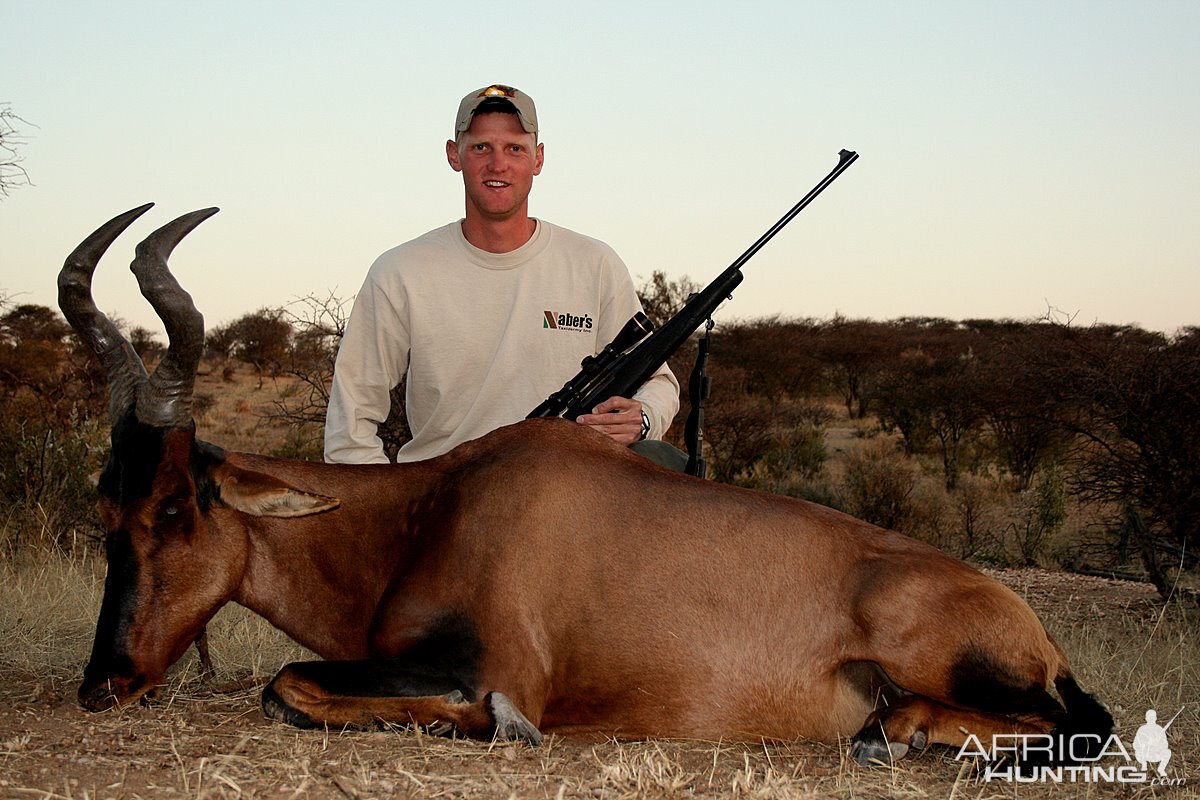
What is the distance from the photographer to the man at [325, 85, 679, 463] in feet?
19.5

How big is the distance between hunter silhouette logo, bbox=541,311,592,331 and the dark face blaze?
233 cm

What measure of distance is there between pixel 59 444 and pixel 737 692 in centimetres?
811

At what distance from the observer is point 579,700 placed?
4117 millimetres

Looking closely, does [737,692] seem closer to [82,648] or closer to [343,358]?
[343,358]

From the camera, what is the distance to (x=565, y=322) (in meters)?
6.13

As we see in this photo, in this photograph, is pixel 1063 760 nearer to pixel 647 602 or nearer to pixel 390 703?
pixel 647 602

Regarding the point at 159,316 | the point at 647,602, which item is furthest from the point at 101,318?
the point at 647,602

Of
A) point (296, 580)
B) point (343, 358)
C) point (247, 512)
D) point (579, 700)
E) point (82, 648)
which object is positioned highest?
point (343, 358)

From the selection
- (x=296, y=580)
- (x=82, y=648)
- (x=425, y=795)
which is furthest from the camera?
(x=82, y=648)

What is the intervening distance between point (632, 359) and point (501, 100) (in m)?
1.54

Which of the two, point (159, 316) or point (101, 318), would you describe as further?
point (101, 318)

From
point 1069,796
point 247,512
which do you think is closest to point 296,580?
point 247,512

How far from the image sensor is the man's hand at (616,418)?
18.0 ft

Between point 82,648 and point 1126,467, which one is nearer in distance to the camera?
point 82,648
